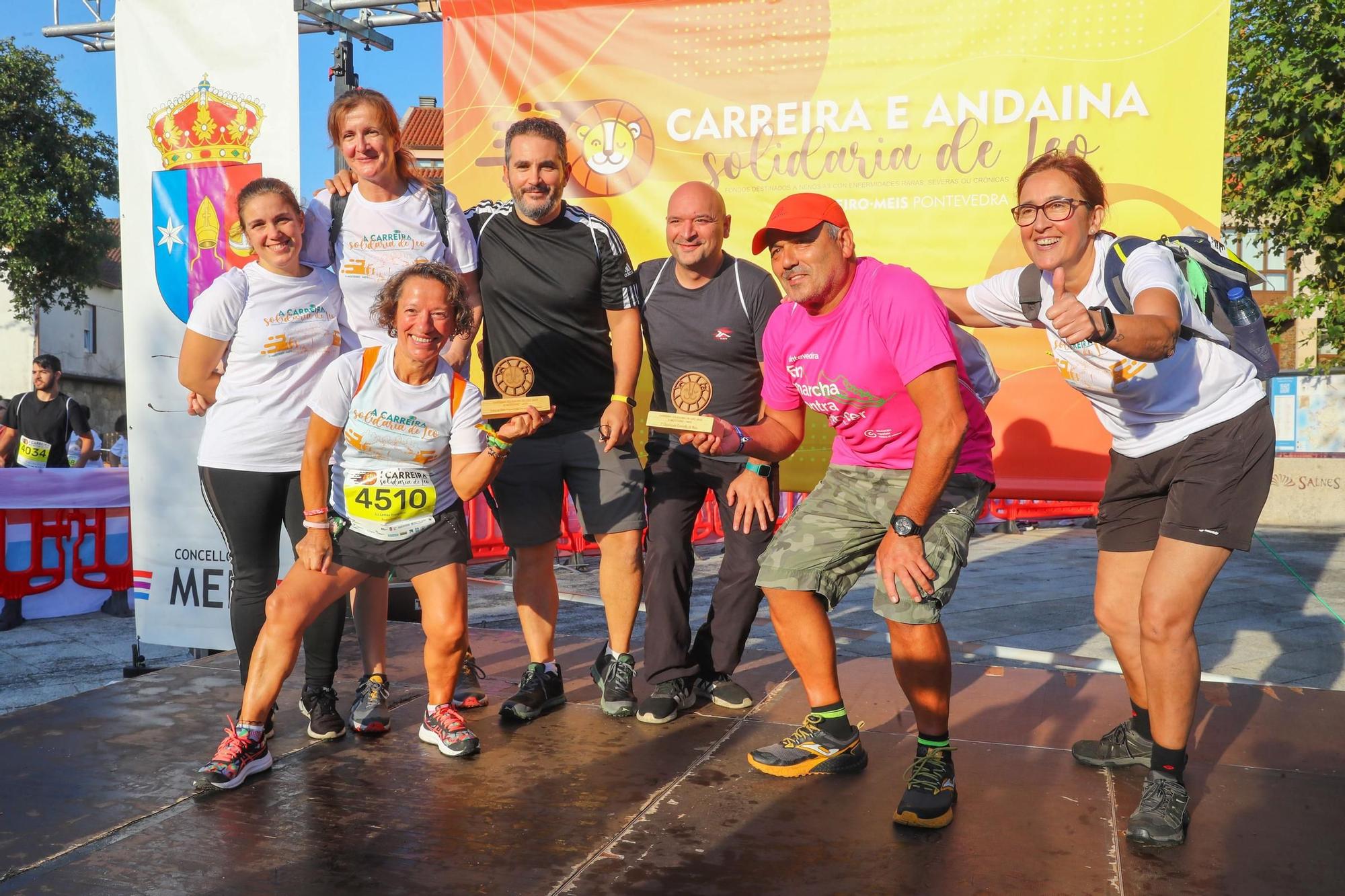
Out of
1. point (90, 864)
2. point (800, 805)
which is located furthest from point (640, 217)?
point (90, 864)

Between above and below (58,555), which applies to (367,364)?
above

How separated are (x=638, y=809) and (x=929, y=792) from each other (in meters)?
0.83

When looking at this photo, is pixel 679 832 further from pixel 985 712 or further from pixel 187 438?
pixel 187 438

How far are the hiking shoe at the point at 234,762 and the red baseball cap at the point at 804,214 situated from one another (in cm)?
218

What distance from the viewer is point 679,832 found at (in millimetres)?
2900

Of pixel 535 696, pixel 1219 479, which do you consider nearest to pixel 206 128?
pixel 535 696

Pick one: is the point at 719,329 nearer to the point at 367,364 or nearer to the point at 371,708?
the point at 367,364

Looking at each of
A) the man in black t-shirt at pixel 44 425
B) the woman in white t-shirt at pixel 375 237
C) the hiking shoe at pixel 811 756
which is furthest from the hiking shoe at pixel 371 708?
the man in black t-shirt at pixel 44 425

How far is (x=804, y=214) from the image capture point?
3150 mm

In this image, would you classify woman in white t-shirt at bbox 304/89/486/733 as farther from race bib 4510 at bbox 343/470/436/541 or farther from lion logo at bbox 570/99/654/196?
lion logo at bbox 570/99/654/196

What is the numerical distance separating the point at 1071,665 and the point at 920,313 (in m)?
3.32

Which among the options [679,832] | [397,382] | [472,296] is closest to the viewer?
[679,832]

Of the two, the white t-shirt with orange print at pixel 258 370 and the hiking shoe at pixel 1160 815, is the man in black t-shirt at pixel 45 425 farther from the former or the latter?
the hiking shoe at pixel 1160 815

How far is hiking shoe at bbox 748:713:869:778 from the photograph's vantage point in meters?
3.37
